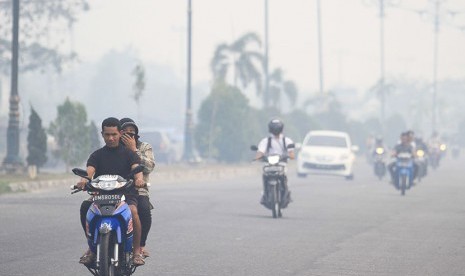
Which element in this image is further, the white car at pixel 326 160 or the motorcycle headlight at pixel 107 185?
the white car at pixel 326 160

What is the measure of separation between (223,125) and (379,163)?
10.0 metres

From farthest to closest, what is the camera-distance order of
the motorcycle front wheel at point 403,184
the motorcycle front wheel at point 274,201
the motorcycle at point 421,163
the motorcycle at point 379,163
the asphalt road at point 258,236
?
the motorcycle at point 379,163, the motorcycle at point 421,163, the motorcycle front wheel at point 403,184, the motorcycle front wheel at point 274,201, the asphalt road at point 258,236

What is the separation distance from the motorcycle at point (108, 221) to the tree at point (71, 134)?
976 inches

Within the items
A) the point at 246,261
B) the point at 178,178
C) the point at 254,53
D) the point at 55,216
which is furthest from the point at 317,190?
the point at 254,53

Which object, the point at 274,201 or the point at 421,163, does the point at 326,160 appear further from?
the point at 274,201

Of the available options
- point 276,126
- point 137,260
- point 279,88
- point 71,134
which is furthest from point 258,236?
point 279,88

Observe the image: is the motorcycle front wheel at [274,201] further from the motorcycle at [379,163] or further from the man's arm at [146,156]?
the motorcycle at [379,163]

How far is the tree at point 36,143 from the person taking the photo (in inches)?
1266

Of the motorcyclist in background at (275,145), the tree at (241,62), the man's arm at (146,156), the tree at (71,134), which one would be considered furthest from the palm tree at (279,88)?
the man's arm at (146,156)

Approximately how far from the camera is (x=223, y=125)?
5238 centimetres

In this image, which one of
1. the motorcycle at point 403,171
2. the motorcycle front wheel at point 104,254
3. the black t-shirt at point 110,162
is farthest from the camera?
the motorcycle at point 403,171

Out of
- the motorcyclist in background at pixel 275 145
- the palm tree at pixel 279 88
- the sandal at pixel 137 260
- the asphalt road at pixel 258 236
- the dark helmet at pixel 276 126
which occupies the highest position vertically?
the palm tree at pixel 279 88

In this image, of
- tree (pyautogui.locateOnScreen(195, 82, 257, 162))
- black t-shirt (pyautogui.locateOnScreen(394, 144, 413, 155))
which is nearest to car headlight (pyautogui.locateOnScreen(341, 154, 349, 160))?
tree (pyautogui.locateOnScreen(195, 82, 257, 162))

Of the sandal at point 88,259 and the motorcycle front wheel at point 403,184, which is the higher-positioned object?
the motorcycle front wheel at point 403,184
